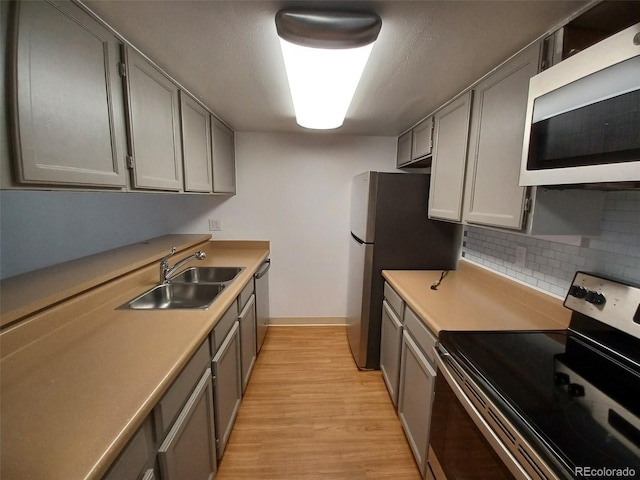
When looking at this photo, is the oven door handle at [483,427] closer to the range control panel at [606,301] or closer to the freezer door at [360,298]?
the range control panel at [606,301]

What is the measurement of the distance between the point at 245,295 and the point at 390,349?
1163 millimetres

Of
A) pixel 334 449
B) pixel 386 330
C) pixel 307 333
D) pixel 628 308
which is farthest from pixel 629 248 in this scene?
pixel 307 333

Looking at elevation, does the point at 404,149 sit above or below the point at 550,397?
above

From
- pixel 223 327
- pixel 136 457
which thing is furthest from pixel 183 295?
pixel 136 457

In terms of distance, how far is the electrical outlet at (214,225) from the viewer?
9.08 ft

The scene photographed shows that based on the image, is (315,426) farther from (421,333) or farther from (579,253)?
(579,253)

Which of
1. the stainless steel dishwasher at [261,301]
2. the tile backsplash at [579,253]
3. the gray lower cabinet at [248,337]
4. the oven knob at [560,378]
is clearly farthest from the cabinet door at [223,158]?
the oven knob at [560,378]

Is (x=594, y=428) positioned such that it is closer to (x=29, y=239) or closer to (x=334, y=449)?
(x=334, y=449)

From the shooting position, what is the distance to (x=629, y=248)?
985mm

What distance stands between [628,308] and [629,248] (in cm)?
24

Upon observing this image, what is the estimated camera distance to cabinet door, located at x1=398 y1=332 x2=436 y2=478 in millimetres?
1283

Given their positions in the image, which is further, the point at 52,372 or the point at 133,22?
the point at 133,22

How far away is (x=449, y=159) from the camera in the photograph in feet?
5.37

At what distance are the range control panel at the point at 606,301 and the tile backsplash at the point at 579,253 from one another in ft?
0.26
